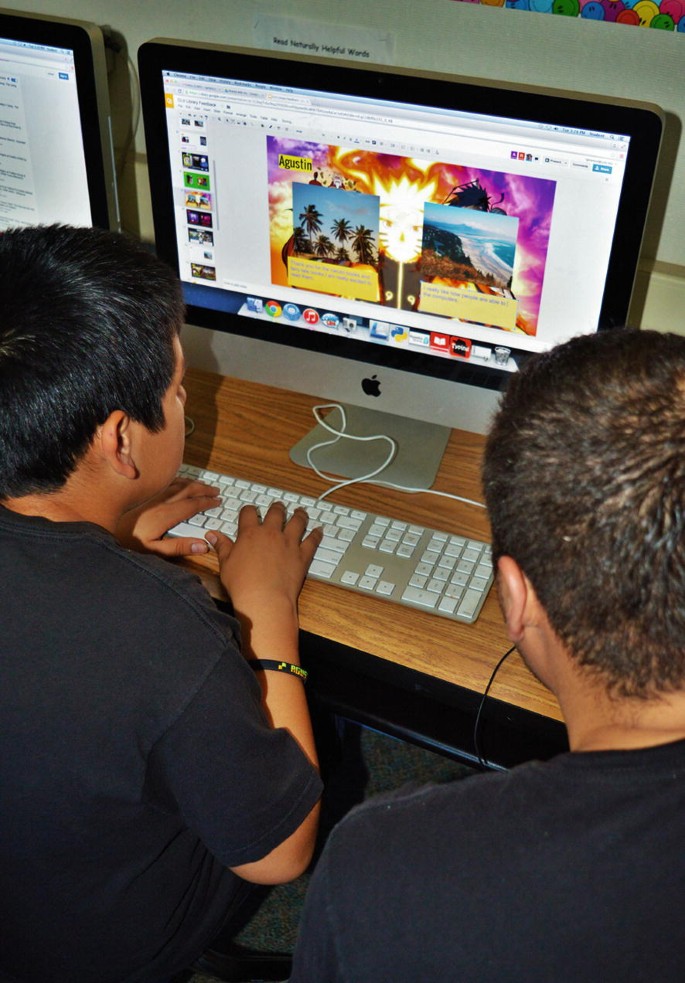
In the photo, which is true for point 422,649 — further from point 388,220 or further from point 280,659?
point 388,220

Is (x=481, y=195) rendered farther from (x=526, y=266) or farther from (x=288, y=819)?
(x=288, y=819)

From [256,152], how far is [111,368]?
1.49 feet

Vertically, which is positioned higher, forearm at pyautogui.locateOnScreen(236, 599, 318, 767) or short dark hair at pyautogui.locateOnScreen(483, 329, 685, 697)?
short dark hair at pyautogui.locateOnScreen(483, 329, 685, 697)

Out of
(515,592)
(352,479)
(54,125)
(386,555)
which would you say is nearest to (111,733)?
(515,592)

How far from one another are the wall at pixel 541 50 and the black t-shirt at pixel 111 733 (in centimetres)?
83

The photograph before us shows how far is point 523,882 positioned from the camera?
1.79 feet

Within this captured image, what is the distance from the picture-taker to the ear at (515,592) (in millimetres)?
676

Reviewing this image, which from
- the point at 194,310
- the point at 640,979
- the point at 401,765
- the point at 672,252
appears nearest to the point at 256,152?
the point at 194,310

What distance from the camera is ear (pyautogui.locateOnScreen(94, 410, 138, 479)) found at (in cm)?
86

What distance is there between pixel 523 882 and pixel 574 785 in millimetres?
65

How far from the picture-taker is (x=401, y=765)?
1762mm

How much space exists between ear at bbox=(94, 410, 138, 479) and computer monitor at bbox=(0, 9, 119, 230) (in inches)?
22.6

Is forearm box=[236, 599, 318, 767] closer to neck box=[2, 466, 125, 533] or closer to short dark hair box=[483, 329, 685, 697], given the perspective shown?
neck box=[2, 466, 125, 533]

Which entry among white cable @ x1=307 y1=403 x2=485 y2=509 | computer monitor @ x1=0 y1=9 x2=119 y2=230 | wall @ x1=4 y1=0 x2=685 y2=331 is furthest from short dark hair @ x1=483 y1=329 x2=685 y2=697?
computer monitor @ x1=0 y1=9 x2=119 y2=230
